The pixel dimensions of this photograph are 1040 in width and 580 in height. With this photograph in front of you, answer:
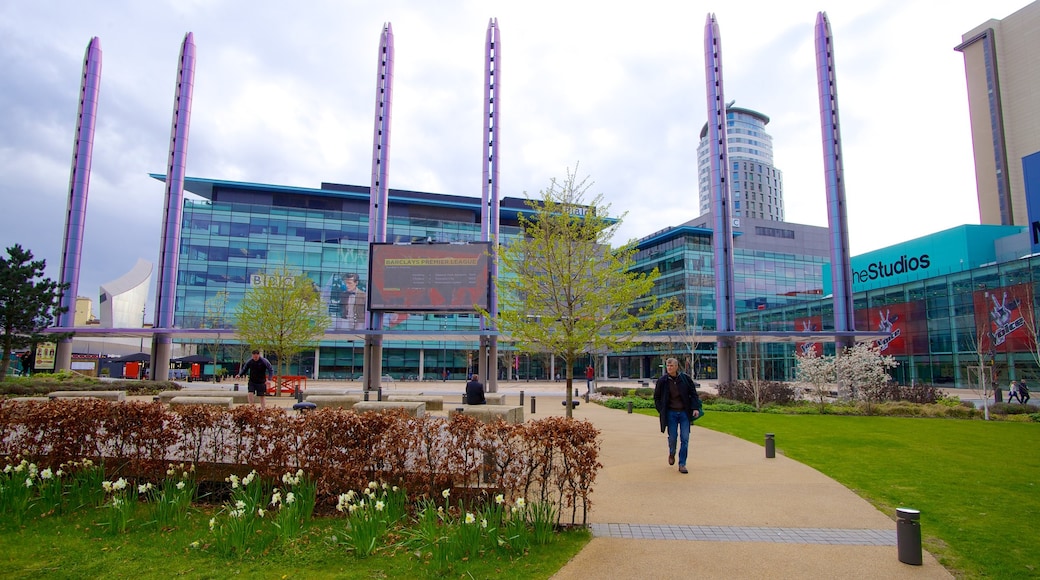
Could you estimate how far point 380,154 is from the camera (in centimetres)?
3381

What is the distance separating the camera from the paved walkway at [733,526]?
5.21 meters

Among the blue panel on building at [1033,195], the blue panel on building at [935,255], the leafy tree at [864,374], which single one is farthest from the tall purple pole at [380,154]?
the blue panel on building at [935,255]

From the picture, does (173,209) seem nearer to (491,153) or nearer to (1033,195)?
(491,153)

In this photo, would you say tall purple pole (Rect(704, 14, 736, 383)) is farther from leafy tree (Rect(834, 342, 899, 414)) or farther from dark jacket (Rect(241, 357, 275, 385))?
dark jacket (Rect(241, 357, 275, 385))

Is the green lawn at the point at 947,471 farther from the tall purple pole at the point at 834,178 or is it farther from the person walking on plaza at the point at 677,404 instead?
the tall purple pole at the point at 834,178

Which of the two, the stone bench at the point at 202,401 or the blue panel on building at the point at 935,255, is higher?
the blue panel on building at the point at 935,255

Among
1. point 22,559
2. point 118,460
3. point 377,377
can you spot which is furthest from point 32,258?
point 22,559

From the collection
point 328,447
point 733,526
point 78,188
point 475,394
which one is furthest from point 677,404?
point 78,188

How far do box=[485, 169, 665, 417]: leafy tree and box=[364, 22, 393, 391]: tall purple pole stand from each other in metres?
19.5

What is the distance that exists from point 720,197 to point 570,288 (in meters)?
24.1

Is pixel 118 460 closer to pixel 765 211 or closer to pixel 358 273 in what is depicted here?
pixel 358 273

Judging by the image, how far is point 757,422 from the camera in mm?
17578

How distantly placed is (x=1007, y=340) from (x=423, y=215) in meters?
57.8

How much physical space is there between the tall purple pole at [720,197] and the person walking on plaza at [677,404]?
25.7 meters
